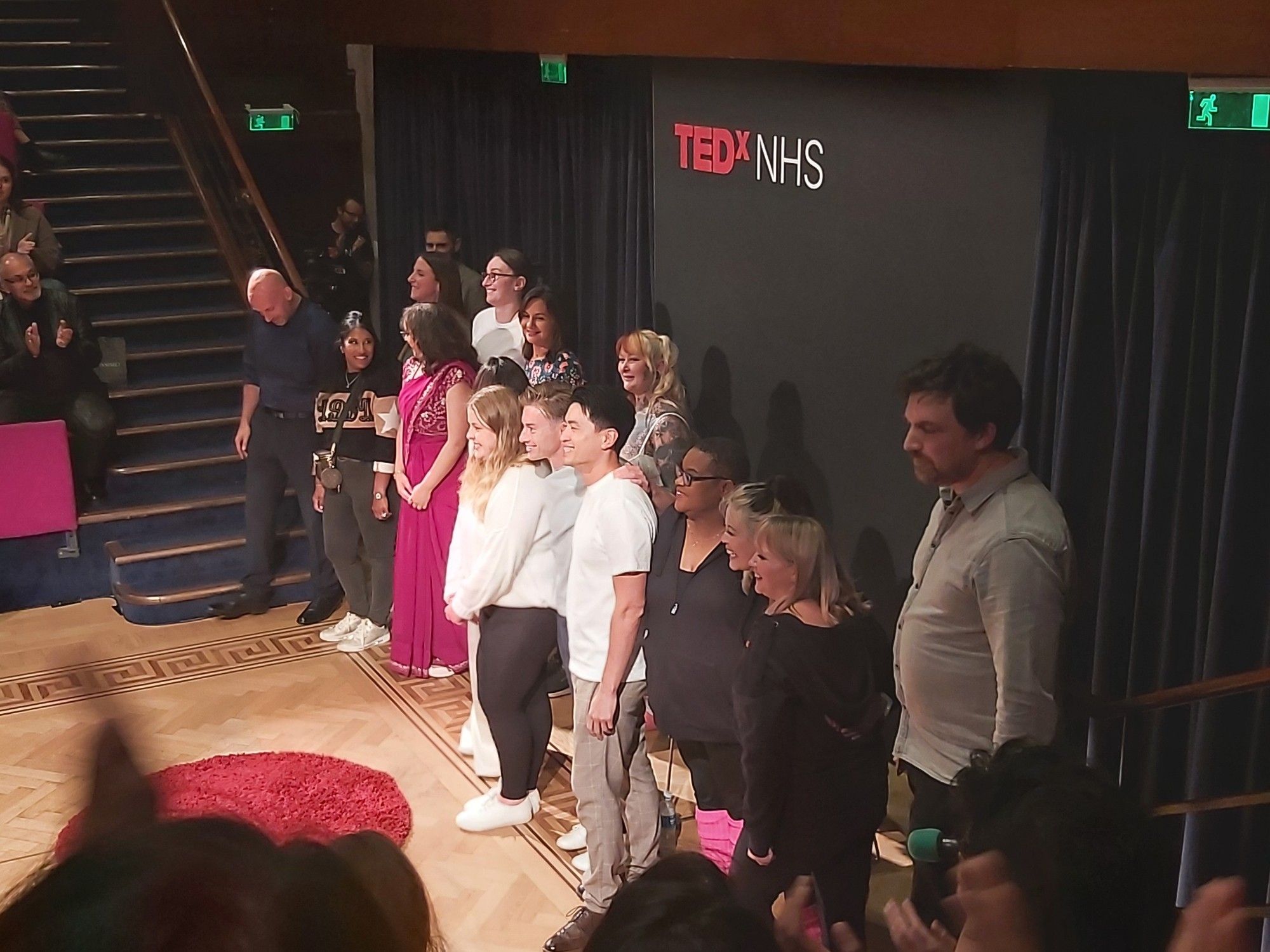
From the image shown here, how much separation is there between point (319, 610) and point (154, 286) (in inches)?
117

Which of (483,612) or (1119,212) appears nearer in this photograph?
(1119,212)

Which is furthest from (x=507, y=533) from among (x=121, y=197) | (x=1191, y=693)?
(x=121, y=197)

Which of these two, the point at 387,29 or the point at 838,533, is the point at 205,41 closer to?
the point at 387,29

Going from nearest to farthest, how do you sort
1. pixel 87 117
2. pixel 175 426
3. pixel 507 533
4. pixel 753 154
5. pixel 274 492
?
pixel 507 533, pixel 753 154, pixel 274 492, pixel 175 426, pixel 87 117

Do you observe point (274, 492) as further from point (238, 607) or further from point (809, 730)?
point (809, 730)

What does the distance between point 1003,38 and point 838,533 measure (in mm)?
2243

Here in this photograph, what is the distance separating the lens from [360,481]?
661cm

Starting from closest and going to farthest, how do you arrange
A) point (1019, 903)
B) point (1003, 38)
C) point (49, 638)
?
1. point (1019, 903)
2. point (1003, 38)
3. point (49, 638)

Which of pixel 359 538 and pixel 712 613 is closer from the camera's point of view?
pixel 712 613

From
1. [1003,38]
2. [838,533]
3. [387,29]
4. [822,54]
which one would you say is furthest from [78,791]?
[387,29]

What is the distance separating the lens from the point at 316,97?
32.1ft

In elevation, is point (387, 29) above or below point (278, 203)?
above

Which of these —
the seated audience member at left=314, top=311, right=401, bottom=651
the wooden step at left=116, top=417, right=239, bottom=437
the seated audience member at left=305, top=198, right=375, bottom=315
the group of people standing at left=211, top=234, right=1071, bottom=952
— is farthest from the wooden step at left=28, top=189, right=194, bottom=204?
the group of people standing at left=211, top=234, right=1071, bottom=952

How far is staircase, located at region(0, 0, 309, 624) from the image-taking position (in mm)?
7414
